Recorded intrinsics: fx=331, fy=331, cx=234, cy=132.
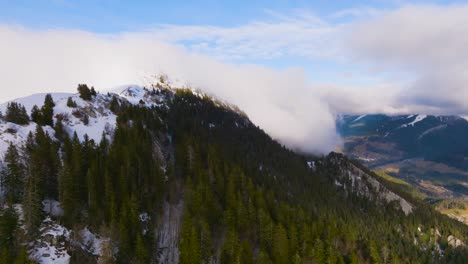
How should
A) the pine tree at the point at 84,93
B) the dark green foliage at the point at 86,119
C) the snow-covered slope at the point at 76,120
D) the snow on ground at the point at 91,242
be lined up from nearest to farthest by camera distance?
the snow on ground at the point at 91,242
the snow-covered slope at the point at 76,120
the dark green foliage at the point at 86,119
the pine tree at the point at 84,93

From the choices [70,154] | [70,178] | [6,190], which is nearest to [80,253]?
[70,178]

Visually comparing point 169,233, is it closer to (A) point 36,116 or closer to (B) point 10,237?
(B) point 10,237

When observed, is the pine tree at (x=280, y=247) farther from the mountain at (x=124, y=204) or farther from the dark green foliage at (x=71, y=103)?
the dark green foliage at (x=71, y=103)

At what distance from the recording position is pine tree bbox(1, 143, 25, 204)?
7500cm

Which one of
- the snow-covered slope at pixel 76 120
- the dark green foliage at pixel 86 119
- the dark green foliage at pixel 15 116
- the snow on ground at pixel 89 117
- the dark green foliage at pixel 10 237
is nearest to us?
the dark green foliage at pixel 10 237

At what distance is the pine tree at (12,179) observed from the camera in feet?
246

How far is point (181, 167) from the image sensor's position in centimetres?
12888

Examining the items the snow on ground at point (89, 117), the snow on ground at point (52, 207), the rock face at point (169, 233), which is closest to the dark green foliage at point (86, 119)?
the snow on ground at point (89, 117)

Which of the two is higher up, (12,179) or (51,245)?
(12,179)

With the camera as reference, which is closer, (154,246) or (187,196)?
(154,246)

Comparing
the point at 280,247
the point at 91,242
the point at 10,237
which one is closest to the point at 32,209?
the point at 10,237

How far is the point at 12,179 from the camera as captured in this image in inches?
2977

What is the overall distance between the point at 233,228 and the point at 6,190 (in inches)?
2288

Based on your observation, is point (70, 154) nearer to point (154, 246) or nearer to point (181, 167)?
point (154, 246)
